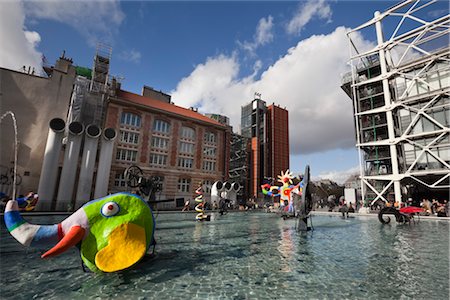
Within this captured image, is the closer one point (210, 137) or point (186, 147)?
point (186, 147)

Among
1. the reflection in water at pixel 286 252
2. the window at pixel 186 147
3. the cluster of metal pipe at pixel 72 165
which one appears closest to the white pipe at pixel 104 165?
the cluster of metal pipe at pixel 72 165

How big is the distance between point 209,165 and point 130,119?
15.2m

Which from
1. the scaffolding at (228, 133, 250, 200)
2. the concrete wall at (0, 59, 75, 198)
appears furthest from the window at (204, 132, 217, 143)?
the concrete wall at (0, 59, 75, 198)

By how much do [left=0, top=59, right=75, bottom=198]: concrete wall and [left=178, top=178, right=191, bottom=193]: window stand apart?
1814 cm

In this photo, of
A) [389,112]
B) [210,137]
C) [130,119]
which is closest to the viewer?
[389,112]

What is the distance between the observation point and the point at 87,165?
2650 cm

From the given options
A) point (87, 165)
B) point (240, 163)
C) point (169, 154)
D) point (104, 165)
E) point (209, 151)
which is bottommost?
point (87, 165)

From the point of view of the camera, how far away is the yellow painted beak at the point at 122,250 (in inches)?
207

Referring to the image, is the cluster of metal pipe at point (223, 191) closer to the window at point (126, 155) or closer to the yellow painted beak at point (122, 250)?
the window at point (126, 155)

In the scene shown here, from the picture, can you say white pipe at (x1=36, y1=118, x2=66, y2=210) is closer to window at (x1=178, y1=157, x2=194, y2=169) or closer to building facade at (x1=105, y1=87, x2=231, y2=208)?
building facade at (x1=105, y1=87, x2=231, y2=208)

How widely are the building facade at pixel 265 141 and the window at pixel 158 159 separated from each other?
25898mm

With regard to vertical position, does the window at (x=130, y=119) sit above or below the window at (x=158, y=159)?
above

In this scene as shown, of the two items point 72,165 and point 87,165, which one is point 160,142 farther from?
point 72,165

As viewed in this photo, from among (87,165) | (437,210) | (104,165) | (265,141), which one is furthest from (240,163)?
(437,210)
